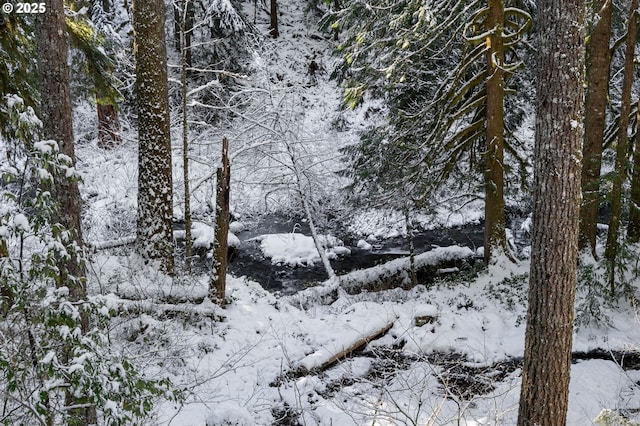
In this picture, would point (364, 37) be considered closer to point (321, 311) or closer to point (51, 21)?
point (321, 311)

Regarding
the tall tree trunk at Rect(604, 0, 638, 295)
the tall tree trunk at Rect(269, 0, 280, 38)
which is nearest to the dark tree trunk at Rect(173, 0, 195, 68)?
the tall tree trunk at Rect(604, 0, 638, 295)

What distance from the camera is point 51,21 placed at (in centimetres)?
447

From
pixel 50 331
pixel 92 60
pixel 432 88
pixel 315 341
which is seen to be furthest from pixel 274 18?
pixel 50 331

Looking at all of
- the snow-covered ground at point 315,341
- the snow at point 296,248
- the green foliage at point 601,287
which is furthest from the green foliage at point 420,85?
the snow at point 296,248

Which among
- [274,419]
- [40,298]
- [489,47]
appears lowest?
[274,419]

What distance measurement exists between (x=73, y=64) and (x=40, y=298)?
574 centimetres

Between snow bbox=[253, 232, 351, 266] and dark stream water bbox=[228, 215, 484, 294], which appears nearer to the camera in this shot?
dark stream water bbox=[228, 215, 484, 294]

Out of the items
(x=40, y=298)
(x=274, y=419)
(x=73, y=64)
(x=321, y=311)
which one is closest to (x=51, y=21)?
(x=40, y=298)

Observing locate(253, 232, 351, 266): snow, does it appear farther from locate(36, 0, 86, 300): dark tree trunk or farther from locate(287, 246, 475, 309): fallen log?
locate(36, 0, 86, 300): dark tree trunk

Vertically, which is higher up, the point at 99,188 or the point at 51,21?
the point at 51,21

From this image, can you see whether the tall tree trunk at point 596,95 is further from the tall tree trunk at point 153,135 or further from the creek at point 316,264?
the tall tree trunk at point 153,135

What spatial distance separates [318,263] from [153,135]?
7305mm

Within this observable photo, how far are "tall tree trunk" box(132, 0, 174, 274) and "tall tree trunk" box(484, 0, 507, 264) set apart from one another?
601 centimetres

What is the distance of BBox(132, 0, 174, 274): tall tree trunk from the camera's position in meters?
7.40
